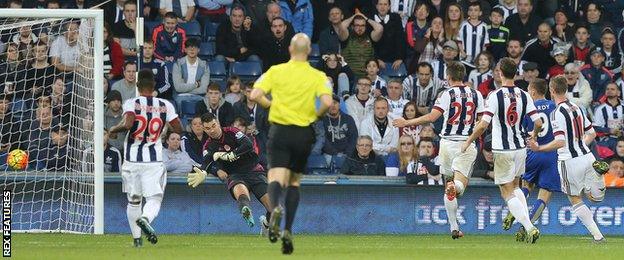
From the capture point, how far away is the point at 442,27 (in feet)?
74.4

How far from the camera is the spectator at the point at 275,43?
22250 millimetres

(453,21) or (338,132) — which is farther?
(453,21)

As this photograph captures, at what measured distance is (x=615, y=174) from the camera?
20312mm

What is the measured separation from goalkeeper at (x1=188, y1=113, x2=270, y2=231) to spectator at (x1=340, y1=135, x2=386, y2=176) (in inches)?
88.9

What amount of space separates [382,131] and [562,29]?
4083 mm

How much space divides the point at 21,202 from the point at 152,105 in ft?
15.2

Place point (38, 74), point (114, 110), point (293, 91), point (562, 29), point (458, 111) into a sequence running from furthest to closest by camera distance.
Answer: point (562, 29) → point (114, 110) → point (38, 74) → point (458, 111) → point (293, 91)

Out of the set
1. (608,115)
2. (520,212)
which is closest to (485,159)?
(608,115)

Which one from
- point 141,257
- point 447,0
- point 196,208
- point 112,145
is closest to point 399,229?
point 196,208

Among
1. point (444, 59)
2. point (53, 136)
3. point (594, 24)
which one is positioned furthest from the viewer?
point (594, 24)

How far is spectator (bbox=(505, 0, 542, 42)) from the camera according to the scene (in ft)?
76.4

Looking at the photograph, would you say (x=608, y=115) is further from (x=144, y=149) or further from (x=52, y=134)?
(x=144, y=149)

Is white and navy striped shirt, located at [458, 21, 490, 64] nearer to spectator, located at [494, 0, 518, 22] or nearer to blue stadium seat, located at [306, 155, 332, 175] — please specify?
spectator, located at [494, 0, 518, 22]

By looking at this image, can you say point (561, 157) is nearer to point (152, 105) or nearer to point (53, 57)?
point (152, 105)
